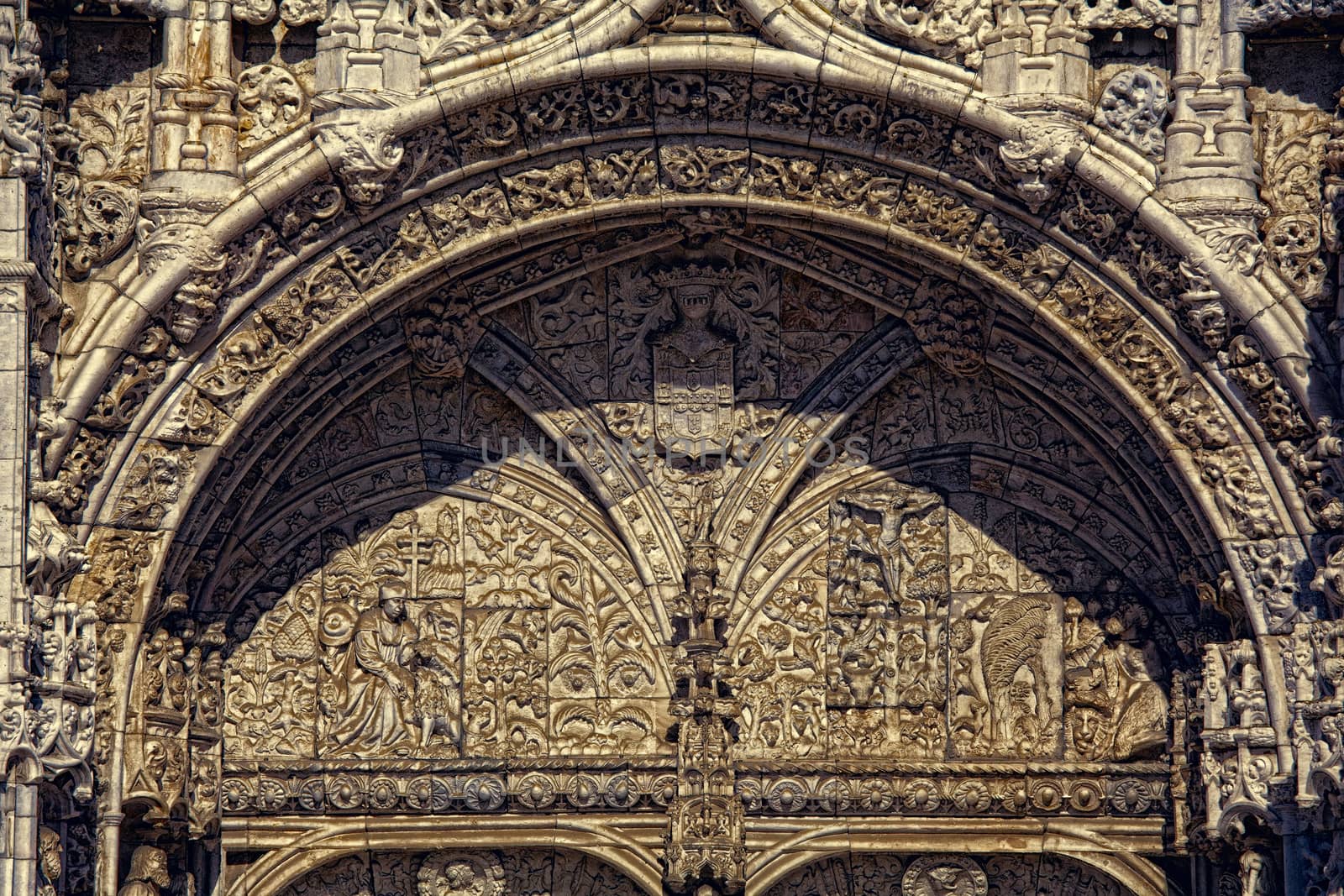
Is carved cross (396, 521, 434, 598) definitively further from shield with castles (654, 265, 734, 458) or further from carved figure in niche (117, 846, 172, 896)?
carved figure in niche (117, 846, 172, 896)

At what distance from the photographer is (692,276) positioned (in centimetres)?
1546

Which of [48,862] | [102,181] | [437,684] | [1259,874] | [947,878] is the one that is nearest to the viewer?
[48,862]

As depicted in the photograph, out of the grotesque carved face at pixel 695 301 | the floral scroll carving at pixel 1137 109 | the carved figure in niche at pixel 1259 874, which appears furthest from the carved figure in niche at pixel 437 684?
the floral scroll carving at pixel 1137 109

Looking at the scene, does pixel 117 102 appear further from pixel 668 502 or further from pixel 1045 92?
pixel 1045 92

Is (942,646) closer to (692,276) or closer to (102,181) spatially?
(692,276)

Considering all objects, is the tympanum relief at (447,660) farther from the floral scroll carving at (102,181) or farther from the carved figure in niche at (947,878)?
the floral scroll carving at (102,181)

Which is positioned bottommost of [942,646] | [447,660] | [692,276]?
[447,660]

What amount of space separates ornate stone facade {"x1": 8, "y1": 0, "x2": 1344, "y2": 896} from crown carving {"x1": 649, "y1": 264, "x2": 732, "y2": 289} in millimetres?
17

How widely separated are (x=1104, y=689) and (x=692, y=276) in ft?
10.0

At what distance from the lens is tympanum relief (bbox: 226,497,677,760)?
1555 centimetres

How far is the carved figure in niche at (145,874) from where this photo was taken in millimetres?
14680

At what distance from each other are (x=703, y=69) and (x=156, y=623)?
390 cm

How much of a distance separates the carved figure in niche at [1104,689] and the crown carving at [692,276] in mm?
2501

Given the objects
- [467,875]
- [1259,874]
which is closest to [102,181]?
[467,875]
